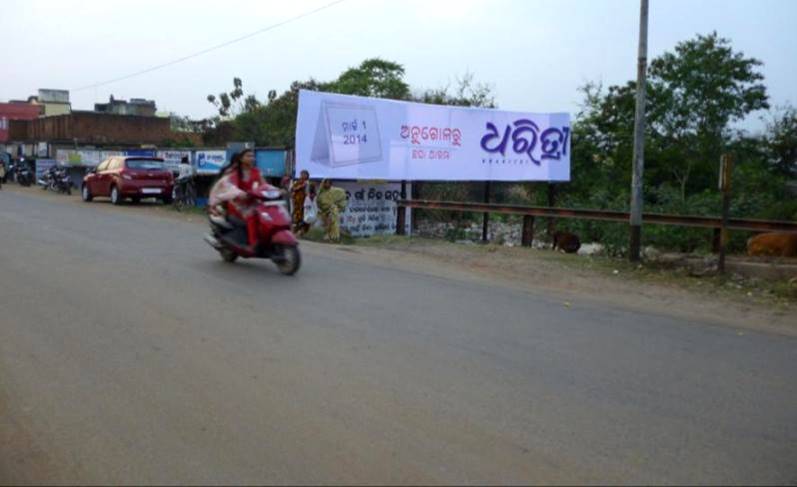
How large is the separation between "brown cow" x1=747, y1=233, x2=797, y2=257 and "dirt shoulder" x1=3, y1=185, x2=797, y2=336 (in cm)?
232

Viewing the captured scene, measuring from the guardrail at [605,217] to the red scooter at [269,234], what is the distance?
619 cm

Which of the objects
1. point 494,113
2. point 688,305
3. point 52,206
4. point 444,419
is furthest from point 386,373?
point 52,206

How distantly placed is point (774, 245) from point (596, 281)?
12.9 feet

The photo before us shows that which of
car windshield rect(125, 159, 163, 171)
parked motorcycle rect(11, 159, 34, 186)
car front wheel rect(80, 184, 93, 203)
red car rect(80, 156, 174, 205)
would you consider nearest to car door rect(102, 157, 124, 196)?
red car rect(80, 156, 174, 205)

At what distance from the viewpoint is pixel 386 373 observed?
6004mm

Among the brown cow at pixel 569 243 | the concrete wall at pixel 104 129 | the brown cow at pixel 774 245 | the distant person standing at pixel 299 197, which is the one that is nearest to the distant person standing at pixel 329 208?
the distant person standing at pixel 299 197

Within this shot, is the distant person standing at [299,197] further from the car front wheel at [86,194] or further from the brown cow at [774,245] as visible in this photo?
the car front wheel at [86,194]

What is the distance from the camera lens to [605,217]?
559 inches

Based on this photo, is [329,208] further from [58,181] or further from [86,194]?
[58,181]

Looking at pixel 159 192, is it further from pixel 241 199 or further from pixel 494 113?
pixel 241 199

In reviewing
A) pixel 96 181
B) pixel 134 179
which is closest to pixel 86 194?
pixel 96 181

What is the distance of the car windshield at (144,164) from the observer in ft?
81.7

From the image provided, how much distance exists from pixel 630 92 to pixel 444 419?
33.1 metres

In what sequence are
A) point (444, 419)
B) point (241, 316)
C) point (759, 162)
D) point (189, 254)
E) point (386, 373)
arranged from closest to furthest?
point (444, 419), point (386, 373), point (241, 316), point (189, 254), point (759, 162)
